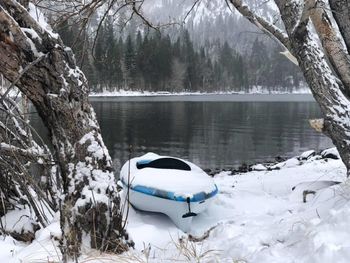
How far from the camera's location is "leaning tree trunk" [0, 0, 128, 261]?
2863 mm

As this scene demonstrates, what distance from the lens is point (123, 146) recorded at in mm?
24672

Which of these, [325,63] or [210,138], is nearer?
[325,63]

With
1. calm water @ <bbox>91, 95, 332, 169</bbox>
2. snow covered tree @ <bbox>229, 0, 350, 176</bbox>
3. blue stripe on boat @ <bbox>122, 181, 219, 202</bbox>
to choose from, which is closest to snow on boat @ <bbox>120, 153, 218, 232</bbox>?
blue stripe on boat @ <bbox>122, 181, 219, 202</bbox>

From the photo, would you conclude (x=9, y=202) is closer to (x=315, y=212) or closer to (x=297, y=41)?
(x=315, y=212)

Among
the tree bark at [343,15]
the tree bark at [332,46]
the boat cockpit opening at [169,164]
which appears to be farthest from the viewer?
the boat cockpit opening at [169,164]

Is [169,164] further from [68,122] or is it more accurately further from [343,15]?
[68,122]

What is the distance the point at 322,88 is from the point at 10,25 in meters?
3.67

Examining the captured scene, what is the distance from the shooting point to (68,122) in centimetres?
299

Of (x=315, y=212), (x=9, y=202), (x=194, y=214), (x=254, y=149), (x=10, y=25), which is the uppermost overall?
(x=10, y=25)

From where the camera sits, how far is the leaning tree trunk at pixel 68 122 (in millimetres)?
2863

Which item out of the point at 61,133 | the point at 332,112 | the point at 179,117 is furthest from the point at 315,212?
the point at 179,117

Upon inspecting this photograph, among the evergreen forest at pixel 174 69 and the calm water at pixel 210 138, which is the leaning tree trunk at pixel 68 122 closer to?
the calm water at pixel 210 138

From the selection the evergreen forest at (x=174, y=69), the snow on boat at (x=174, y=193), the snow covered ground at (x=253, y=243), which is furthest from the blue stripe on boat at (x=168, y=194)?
the evergreen forest at (x=174, y=69)

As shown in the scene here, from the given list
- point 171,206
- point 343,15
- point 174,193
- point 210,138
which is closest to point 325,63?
point 343,15
